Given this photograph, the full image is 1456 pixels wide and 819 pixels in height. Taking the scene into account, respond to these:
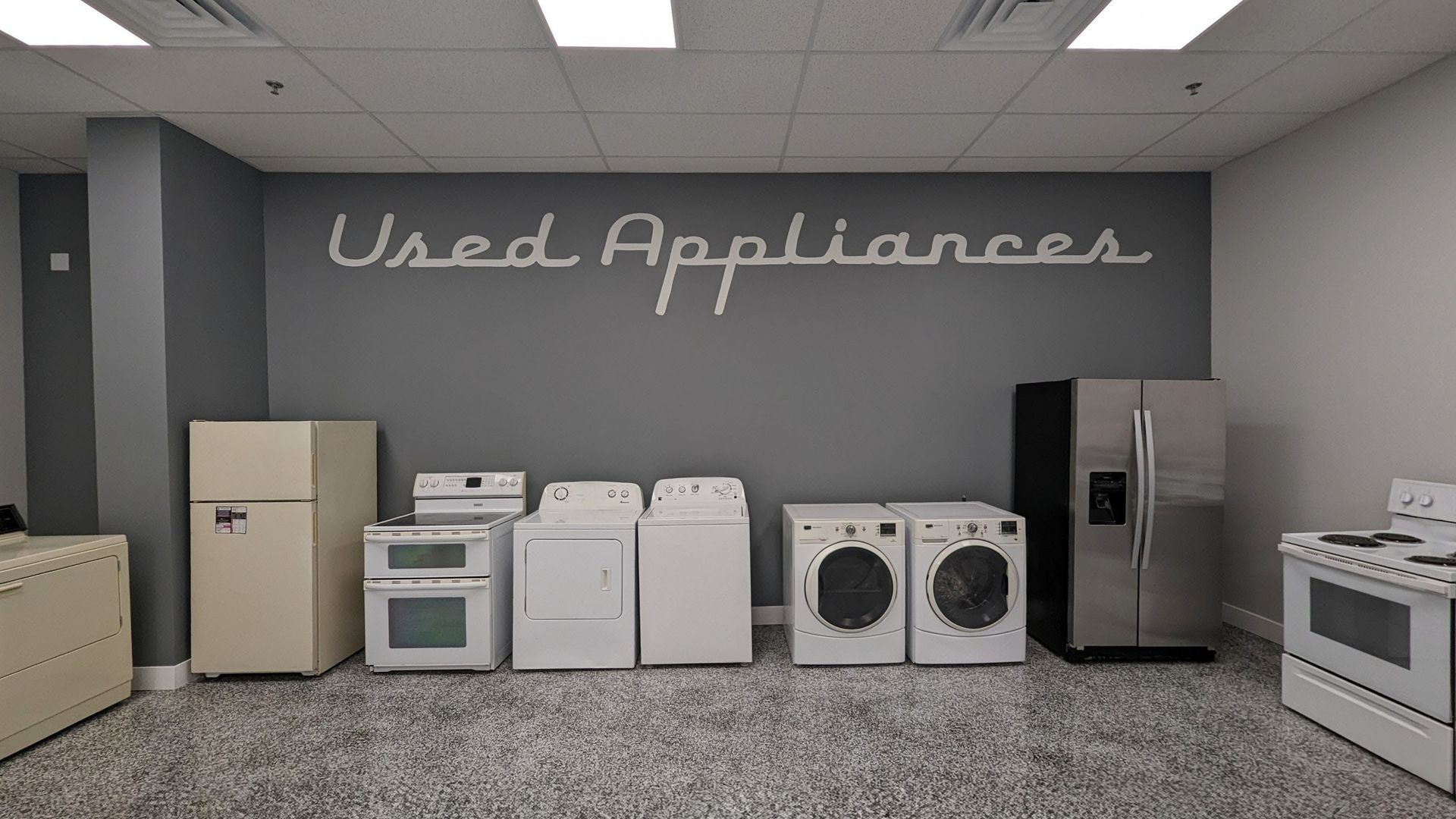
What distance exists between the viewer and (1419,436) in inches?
118

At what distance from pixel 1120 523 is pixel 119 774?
442 cm

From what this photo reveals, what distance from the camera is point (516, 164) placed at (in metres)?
3.92

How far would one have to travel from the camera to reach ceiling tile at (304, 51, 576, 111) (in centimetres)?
272

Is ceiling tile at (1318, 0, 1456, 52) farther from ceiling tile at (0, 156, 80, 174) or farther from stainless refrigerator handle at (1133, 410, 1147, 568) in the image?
ceiling tile at (0, 156, 80, 174)

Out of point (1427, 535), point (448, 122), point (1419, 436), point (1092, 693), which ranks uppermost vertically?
point (448, 122)

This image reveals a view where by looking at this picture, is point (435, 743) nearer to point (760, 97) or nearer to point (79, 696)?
point (79, 696)

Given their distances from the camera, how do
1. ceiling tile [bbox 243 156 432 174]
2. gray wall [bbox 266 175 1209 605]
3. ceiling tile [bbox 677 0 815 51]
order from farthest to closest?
gray wall [bbox 266 175 1209 605] → ceiling tile [bbox 243 156 432 174] → ceiling tile [bbox 677 0 815 51]

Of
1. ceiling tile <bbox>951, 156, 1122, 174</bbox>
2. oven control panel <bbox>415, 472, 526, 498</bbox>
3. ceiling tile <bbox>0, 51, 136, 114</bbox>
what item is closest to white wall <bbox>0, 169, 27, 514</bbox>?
ceiling tile <bbox>0, 51, 136, 114</bbox>

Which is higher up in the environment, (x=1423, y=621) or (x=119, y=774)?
(x=1423, y=621)

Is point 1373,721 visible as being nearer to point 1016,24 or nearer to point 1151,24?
point 1151,24

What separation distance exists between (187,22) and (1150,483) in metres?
4.56

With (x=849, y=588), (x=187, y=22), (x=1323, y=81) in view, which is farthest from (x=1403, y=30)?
(x=187, y=22)

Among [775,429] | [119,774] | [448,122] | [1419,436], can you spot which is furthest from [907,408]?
[119,774]

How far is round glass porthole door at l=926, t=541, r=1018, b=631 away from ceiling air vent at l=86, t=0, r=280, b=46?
3.73m
